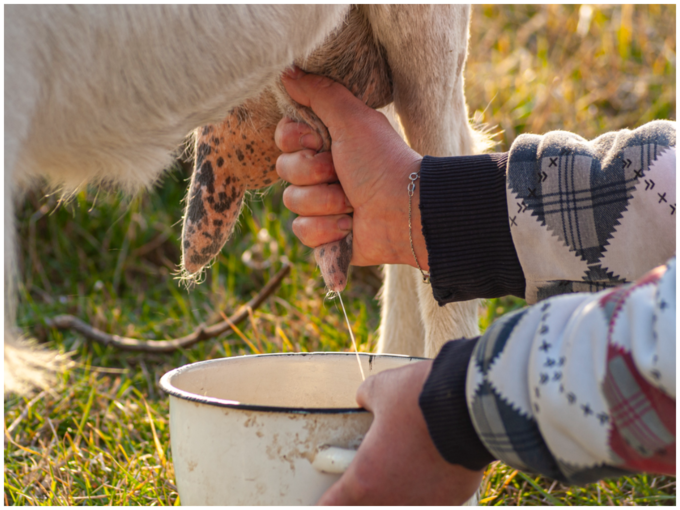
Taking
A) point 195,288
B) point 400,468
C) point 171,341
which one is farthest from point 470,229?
point 195,288

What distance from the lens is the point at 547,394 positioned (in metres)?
0.46

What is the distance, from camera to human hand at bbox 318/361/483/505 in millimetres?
519

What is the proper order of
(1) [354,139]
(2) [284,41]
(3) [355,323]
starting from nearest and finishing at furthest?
(2) [284,41]
(1) [354,139]
(3) [355,323]

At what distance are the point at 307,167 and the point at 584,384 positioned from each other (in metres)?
0.52

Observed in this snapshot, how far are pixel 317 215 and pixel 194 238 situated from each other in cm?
17

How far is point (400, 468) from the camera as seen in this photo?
520 mm

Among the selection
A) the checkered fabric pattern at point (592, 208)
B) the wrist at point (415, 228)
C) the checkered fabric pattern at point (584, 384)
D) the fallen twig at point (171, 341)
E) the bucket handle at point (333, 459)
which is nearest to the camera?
the checkered fabric pattern at point (584, 384)

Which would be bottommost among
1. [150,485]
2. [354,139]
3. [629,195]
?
[150,485]

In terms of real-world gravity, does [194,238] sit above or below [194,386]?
above

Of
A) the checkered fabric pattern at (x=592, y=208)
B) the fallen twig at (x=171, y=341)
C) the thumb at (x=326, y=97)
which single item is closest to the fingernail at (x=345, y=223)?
the thumb at (x=326, y=97)

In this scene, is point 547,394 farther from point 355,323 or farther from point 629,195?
point 355,323

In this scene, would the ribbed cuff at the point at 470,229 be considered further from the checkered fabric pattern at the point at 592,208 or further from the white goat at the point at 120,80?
the white goat at the point at 120,80

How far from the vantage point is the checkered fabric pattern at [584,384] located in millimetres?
437

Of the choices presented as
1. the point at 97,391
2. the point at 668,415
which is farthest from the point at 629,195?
the point at 97,391
